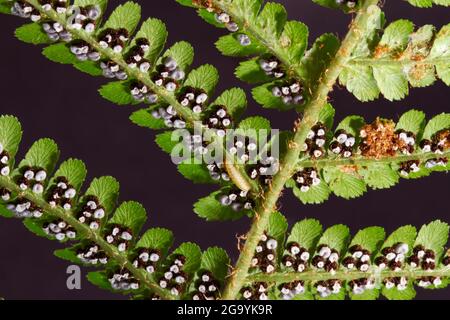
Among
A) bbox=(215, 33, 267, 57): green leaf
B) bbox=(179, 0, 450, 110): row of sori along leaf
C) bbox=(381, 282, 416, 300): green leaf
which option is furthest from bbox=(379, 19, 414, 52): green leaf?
bbox=(381, 282, 416, 300): green leaf

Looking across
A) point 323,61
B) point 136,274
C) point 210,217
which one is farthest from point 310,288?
point 323,61

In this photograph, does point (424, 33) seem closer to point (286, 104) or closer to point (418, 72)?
point (418, 72)

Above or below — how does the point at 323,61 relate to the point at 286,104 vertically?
above

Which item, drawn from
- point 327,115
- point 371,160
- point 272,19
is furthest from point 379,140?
point 272,19

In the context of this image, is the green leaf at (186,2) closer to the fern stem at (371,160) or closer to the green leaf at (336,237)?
the fern stem at (371,160)

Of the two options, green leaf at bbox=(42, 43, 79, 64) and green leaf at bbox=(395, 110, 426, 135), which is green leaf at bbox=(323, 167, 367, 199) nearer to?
green leaf at bbox=(395, 110, 426, 135)

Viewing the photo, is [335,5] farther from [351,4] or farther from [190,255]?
[190,255]
